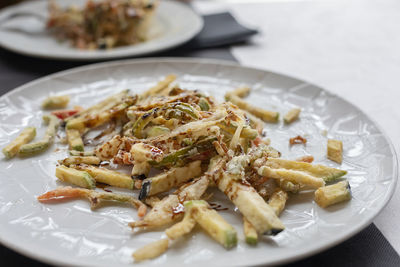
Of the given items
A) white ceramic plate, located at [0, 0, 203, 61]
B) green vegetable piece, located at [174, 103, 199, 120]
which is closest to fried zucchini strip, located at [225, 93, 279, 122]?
green vegetable piece, located at [174, 103, 199, 120]

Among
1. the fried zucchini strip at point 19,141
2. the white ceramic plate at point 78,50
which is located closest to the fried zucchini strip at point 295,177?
the fried zucchini strip at point 19,141

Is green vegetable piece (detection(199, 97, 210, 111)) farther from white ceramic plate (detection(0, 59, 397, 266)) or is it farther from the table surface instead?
the table surface

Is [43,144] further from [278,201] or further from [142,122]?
[278,201]

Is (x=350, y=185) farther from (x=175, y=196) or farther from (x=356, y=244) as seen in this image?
(x=175, y=196)

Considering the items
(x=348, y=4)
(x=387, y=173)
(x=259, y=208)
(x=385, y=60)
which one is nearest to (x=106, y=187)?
(x=259, y=208)

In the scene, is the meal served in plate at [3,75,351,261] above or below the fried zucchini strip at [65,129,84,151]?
above

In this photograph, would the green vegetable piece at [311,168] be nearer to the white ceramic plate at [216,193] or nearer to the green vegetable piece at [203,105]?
the white ceramic plate at [216,193]
